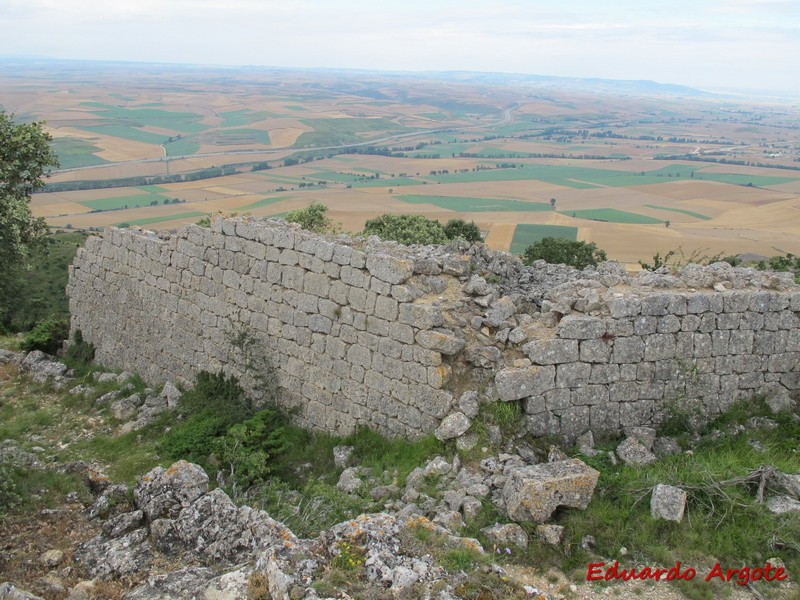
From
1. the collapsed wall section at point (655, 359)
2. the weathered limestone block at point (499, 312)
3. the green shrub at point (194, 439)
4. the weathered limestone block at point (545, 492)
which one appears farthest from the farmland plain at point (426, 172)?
the weathered limestone block at point (545, 492)

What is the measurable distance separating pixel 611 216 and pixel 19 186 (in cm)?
4660

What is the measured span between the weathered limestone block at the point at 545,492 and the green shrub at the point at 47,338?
12.1 metres

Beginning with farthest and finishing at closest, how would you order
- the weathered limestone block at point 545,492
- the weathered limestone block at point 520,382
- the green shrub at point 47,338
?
the green shrub at point 47,338 < the weathered limestone block at point 520,382 < the weathered limestone block at point 545,492

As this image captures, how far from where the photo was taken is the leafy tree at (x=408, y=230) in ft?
65.6

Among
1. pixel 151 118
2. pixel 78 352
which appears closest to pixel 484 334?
pixel 78 352

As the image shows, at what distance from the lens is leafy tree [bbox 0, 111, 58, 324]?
1225cm

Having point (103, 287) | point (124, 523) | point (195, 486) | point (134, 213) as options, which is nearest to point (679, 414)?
point (195, 486)

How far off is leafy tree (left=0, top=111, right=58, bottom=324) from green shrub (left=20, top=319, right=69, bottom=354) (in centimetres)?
158

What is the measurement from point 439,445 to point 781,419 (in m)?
4.42

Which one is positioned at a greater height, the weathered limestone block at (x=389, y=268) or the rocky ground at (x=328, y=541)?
the weathered limestone block at (x=389, y=268)

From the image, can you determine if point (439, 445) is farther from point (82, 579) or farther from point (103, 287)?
point (103, 287)

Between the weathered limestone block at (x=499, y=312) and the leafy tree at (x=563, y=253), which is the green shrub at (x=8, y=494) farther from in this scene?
the leafy tree at (x=563, y=253)

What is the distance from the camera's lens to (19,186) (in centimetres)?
1363

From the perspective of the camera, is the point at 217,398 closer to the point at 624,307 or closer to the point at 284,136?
the point at 624,307
